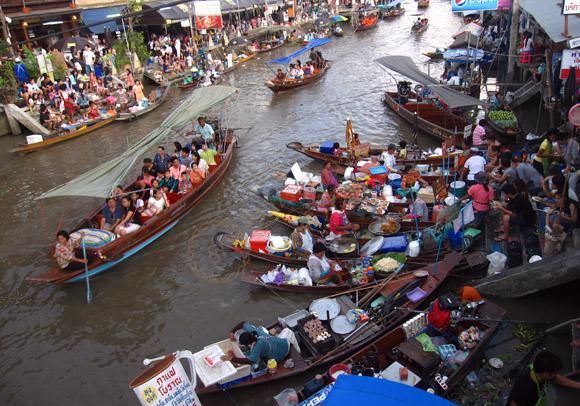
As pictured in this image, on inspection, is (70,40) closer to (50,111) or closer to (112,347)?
(50,111)

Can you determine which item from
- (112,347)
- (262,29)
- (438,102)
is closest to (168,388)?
(112,347)

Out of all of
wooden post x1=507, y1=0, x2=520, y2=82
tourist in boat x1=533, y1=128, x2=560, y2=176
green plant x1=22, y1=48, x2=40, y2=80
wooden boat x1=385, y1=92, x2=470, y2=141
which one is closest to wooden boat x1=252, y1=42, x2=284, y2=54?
green plant x1=22, y1=48, x2=40, y2=80

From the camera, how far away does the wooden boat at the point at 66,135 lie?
19.4 m

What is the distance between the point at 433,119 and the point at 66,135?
1562 cm

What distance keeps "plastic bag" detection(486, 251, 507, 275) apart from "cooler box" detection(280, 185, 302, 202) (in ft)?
17.2

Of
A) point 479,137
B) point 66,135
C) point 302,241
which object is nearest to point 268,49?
point 66,135

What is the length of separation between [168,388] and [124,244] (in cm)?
599

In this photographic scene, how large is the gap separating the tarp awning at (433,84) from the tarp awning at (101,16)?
21688 millimetres

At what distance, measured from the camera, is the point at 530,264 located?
818cm

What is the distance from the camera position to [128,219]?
11852 mm

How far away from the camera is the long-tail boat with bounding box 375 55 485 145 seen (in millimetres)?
15094

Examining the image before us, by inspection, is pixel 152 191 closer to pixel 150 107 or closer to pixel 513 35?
pixel 150 107

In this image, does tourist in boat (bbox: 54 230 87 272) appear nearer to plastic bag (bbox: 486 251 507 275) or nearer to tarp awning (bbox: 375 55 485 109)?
plastic bag (bbox: 486 251 507 275)

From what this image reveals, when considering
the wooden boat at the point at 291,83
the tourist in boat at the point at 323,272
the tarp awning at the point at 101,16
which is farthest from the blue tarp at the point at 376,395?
the tarp awning at the point at 101,16
